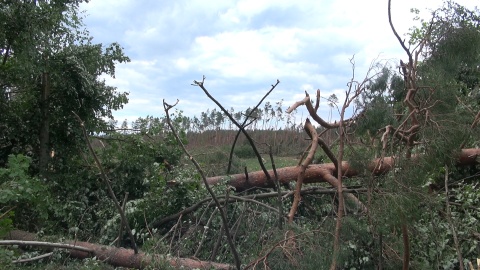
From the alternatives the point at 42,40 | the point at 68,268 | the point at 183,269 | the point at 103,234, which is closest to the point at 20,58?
the point at 42,40

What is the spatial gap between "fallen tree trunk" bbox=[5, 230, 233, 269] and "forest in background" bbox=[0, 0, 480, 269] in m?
0.02

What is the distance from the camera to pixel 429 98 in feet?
12.2

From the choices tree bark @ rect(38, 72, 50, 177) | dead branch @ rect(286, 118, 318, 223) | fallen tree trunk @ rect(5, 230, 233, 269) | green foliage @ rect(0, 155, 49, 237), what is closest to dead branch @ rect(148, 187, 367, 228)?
fallen tree trunk @ rect(5, 230, 233, 269)

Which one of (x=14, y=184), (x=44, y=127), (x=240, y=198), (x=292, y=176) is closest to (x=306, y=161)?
(x=240, y=198)

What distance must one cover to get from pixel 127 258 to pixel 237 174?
2057 mm

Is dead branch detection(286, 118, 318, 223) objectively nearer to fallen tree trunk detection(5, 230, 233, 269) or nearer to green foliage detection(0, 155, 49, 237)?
fallen tree trunk detection(5, 230, 233, 269)

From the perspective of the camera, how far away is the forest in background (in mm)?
3365

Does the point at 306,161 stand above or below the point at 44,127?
below

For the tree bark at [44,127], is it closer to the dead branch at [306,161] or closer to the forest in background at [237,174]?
the forest in background at [237,174]

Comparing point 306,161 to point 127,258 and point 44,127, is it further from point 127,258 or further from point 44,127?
point 44,127

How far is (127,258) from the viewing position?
14.0 ft

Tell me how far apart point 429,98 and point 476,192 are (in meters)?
1.20

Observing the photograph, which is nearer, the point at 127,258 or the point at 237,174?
the point at 127,258

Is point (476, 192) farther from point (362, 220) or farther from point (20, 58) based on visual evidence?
point (20, 58)
